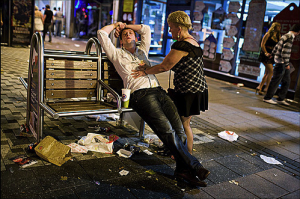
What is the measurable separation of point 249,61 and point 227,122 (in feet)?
16.4

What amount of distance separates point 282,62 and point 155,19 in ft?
30.7

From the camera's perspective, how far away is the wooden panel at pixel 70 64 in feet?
12.4

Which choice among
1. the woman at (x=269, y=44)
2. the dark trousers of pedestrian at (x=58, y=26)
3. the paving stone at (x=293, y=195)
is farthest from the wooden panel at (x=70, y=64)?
the dark trousers of pedestrian at (x=58, y=26)

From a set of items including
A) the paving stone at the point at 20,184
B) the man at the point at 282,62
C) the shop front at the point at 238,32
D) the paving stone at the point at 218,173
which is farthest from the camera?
the shop front at the point at 238,32

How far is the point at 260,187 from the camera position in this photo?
3.28 meters

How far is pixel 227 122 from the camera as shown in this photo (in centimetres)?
573

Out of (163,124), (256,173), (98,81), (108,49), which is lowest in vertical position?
(256,173)

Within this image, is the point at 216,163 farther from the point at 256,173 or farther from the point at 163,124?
the point at 163,124

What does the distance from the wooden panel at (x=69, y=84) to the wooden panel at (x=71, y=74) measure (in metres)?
0.06

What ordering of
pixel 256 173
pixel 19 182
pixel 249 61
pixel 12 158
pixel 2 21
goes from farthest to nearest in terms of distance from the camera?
pixel 2 21 → pixel 249 61 → pixel 256 173 → pixel 12 158 → pixel 19 182

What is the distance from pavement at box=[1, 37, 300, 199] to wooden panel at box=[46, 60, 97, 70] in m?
0.93

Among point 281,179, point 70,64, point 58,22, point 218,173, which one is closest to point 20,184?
point 70,64

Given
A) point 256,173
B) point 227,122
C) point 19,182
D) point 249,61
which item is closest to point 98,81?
point 19,182

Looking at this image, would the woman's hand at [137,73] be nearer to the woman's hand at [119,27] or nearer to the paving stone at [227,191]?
the woman's hand at [119,27]
